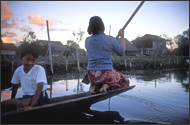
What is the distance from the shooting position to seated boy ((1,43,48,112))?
2.06 m

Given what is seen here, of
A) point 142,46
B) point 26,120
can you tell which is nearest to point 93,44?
point 26,120

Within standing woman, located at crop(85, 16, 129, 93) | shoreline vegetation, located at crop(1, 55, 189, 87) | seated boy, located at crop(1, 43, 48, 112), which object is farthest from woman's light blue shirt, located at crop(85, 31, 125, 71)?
shoreline vegetation, located at crop(1, 55, 189, 87)

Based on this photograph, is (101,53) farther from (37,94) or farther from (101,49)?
(37,94)

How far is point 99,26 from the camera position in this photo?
253cm

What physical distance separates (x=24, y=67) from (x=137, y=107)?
2.32 m

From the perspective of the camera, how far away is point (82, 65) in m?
15.7

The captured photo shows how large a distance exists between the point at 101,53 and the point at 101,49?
66 mm

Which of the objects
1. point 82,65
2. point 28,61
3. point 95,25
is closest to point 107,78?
point 95,25

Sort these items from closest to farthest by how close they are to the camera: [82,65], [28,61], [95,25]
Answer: [28,61], [95,25], [82,65]

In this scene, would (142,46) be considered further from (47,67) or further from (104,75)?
(104,75)

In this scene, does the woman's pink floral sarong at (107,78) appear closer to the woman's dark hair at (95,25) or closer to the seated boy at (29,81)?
the woman's dark hair at (95,25)

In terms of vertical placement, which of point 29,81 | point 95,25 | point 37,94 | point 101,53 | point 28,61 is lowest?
point 37,94

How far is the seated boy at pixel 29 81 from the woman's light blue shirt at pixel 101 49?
866 millimetres

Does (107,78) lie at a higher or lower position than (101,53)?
lower
